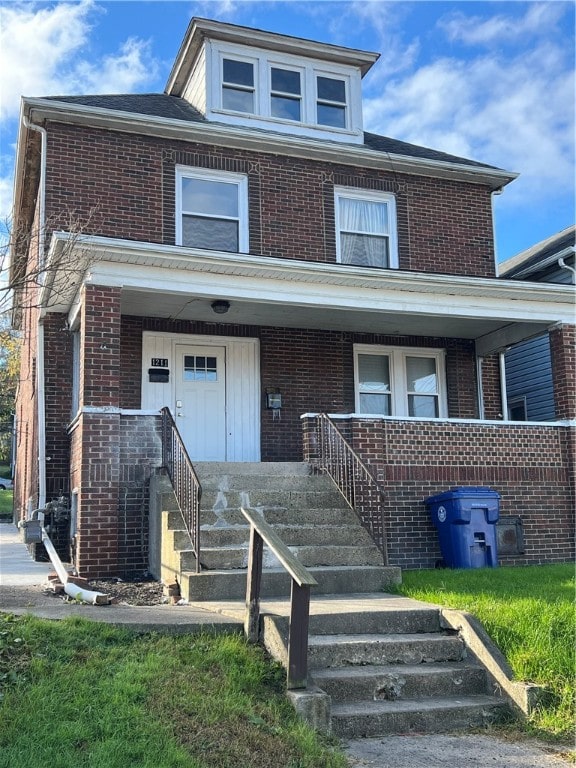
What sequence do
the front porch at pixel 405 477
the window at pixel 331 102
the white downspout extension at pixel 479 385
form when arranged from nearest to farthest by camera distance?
the front porch at pixel 405 477 → the white downspout extension at pixel 479 385 → the window at pixel 331 102

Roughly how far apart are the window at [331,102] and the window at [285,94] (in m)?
0.40

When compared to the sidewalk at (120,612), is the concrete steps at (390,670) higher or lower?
lower

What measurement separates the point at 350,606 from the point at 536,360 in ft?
41.2

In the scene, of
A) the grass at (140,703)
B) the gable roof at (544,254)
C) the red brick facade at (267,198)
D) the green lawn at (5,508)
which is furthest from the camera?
the green lawn at (5,508)

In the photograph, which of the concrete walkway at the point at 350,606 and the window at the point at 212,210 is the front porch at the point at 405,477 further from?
the window at the point at 212,210

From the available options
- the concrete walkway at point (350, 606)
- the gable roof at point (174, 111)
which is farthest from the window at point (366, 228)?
the concrete walkway at point (350, 606)

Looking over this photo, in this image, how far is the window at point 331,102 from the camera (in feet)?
45.8

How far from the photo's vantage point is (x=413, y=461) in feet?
34.3

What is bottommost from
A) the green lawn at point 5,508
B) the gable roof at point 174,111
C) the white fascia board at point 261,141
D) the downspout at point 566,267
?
the green lawn at point 5,508

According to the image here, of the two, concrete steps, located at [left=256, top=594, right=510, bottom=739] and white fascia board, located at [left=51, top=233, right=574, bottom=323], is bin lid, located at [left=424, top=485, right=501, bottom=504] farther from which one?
concrete steps, located at [left=256, top=594, right=510, bottom=739]

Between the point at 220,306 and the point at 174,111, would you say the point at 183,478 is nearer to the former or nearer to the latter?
the point at 220,306

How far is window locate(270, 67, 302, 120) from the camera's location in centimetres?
1359

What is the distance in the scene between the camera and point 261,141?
41.8 feet

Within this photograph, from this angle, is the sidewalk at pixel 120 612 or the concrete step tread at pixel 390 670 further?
the sidewalk at pixel 120 612
